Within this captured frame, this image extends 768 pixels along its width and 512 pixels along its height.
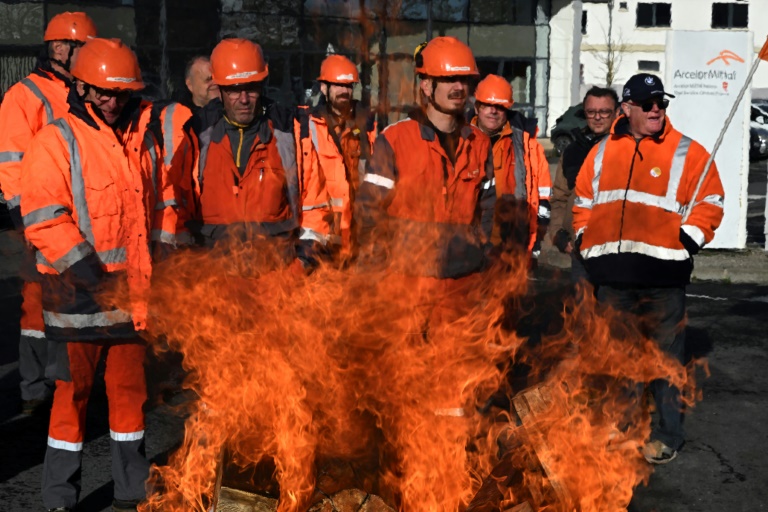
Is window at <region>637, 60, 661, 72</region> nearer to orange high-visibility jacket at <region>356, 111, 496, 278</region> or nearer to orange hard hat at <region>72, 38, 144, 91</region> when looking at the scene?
orange high-visibility jacket at <region>356, 111, 496, 278</region>

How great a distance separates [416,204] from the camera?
576 centimetres

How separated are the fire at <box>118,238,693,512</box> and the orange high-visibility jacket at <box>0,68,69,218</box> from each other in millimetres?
1322

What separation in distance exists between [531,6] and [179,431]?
3149 centimetres

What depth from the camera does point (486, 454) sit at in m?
4.96

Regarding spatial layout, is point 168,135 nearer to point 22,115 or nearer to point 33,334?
point 22,115

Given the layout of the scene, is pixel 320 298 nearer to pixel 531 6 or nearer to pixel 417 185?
pixel 417 185

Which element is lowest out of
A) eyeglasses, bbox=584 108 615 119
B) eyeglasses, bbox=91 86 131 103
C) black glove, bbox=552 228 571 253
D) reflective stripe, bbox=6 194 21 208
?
black glove, bbox=552 228 571 253

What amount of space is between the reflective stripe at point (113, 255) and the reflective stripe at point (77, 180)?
136 millimetres

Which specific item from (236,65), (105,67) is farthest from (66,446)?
(236,65)

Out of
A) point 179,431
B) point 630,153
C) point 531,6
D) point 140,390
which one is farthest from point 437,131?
point 531,6

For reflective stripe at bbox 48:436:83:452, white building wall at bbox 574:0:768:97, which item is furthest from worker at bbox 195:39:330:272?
white building wall at bbox 574:0:768:97

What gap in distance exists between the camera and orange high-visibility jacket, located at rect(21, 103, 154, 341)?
4965 mm

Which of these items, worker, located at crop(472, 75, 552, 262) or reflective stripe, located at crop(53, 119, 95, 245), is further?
worker, located at crop(472, 75, 552, 262)

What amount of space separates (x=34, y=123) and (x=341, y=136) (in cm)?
276
